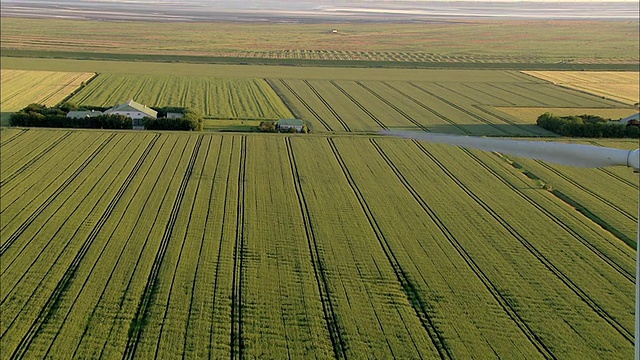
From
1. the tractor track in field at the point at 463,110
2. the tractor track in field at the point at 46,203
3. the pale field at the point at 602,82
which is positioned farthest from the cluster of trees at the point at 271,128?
the pale field at the point at 602,82

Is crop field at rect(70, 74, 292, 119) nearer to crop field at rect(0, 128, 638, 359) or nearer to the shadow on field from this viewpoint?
the shadow on field

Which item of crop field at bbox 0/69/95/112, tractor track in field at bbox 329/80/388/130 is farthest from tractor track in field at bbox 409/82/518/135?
crop field at bbox 0/69/95/112

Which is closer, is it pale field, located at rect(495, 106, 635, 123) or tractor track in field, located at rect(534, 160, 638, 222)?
tractor track in field, located at rect(534, 160, 638, 222)

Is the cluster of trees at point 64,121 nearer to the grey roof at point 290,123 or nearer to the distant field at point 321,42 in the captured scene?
the grey roof at point 290,123

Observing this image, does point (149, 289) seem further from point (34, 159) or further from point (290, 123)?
point (290, 123)

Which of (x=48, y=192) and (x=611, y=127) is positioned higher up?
(x=611, y=127)

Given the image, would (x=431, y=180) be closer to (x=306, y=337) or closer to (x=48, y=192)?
(x=306, y=337)

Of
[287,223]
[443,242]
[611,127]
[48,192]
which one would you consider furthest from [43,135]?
[611,127]
